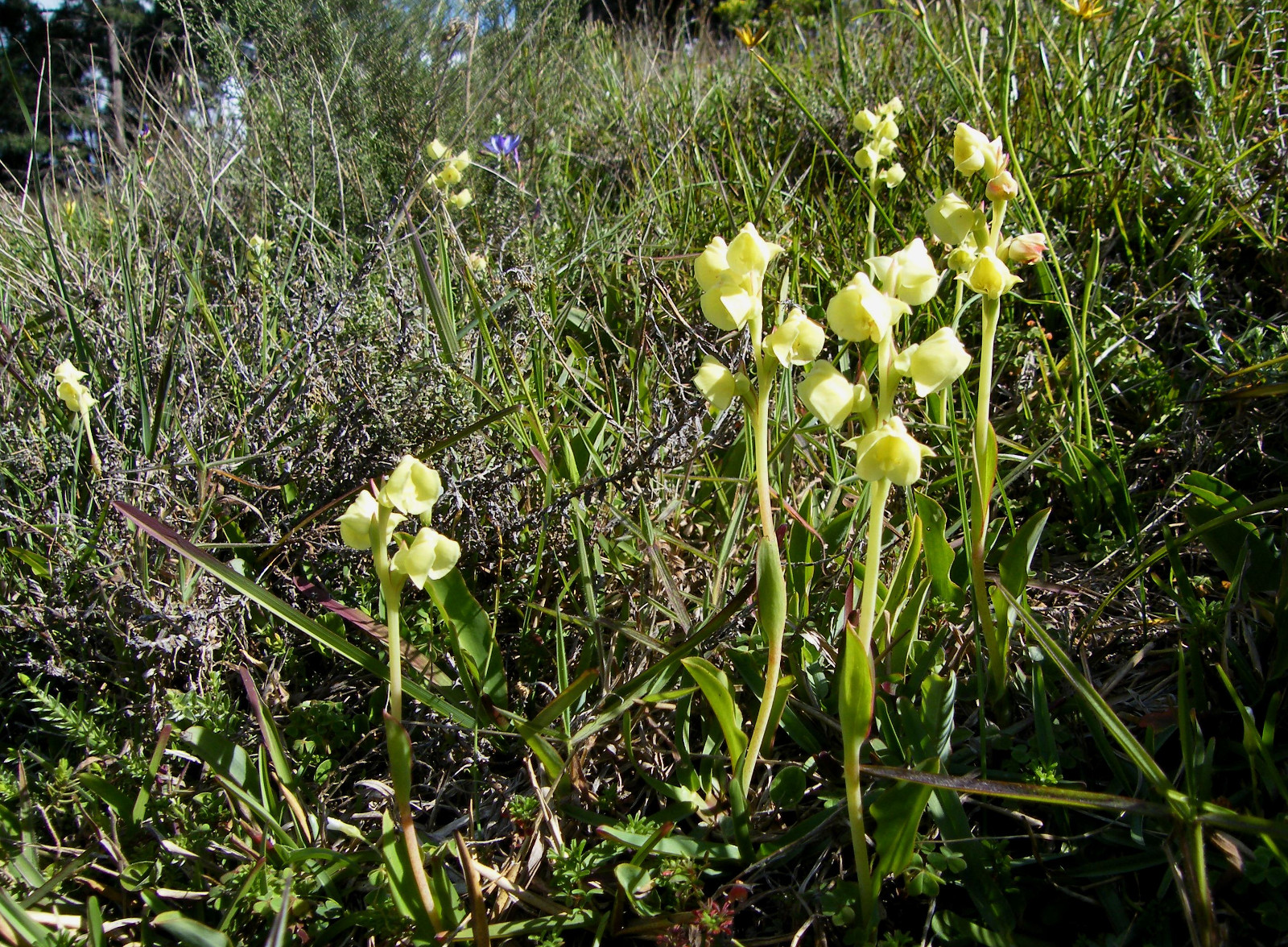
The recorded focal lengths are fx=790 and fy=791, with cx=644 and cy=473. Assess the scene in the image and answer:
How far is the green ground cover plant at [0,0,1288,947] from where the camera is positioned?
1.01 meters

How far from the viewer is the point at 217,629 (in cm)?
138

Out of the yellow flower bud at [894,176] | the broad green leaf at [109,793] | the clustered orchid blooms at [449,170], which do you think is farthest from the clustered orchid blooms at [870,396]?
the clustered orchid blooms at [449,170]

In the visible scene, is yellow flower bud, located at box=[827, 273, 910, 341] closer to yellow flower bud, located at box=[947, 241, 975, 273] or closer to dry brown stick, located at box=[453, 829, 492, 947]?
yellow flower bud, located at box=[947, 241, 975, 273]

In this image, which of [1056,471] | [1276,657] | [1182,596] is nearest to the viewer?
[1276,657]

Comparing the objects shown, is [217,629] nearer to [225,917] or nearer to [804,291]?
[225,917]

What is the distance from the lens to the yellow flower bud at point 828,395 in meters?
0.91

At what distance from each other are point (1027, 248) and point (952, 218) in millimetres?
120

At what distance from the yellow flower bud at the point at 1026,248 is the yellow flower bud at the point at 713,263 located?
50 centimetres

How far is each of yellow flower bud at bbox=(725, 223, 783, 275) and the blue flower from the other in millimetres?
2362

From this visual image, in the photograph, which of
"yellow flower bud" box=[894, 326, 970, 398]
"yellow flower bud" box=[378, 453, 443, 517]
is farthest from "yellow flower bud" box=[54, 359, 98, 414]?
"yellow flower bud" box=[894, 326, 970, 398]

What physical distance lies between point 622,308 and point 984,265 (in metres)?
1.18

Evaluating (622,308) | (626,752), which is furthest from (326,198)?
(626,752)

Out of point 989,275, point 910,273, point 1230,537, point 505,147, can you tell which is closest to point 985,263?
point 989,275

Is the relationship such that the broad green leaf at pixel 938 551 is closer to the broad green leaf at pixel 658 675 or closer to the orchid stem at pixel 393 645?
the broad green leaf at pixel 658 675
